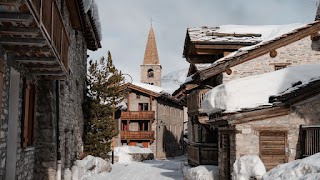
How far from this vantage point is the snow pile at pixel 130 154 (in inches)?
1227

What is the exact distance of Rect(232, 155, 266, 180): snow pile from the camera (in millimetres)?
→ 10992

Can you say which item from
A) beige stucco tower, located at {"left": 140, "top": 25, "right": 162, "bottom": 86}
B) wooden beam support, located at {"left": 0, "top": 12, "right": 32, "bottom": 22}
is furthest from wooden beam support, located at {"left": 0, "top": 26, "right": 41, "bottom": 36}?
beige stucco tower, located at {"left": 140, "top": 25, "right": 162, "bottom": 86}

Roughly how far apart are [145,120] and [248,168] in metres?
28.0

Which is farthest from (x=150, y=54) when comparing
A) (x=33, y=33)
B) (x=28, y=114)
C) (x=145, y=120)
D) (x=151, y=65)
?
(x=33, y=33)

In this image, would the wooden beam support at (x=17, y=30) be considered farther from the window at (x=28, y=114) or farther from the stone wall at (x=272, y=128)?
the stone wall at (x=272, y=128)

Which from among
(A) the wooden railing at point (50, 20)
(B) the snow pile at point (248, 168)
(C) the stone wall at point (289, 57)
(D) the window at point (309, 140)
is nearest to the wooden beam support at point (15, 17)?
(A) the wooden railing at point (50, 20)

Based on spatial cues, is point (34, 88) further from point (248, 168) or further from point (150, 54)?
point (150, 54)

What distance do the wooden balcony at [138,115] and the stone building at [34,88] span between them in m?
22.3

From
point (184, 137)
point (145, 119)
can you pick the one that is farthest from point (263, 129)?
point (184, 137)

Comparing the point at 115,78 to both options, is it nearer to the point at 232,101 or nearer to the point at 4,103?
the point at 232,101

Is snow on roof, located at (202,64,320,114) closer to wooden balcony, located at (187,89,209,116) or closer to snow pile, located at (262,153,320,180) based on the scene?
wooden balcony, located at (187,89,209,116)

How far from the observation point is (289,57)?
1733 centimetres

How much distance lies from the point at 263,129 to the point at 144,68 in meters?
41.9

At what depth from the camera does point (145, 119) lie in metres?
38.5
